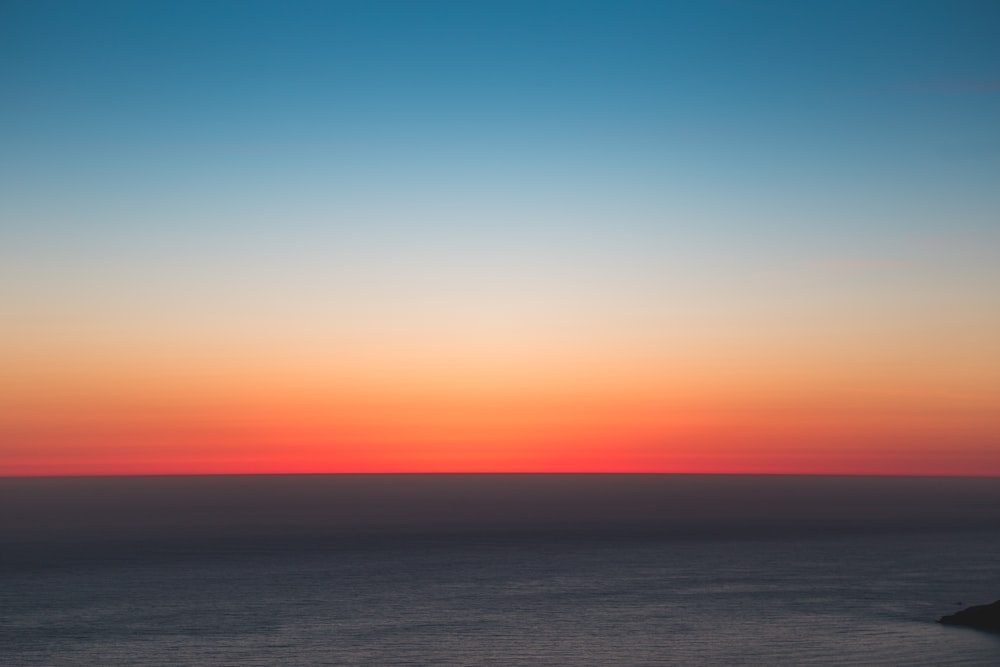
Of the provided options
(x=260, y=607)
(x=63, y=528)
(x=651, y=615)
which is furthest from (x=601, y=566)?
(x=63, y=528)

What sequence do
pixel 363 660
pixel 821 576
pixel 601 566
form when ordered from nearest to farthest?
1. pixel 363 660
2. pixel 821 576
3. pixel 601 566

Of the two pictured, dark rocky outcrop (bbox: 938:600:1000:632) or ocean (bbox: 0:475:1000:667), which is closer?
ocean (bbox: 0:475:1000:667)

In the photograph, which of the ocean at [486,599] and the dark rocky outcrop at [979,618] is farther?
the dark rocky outcrop at [979,618]

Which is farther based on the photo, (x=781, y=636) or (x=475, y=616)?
(x=475, y=616)

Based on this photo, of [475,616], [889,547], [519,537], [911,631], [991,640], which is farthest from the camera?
[519,537]

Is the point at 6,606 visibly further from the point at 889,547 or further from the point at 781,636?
the point at 889,547

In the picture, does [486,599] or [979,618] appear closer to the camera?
[979,618]

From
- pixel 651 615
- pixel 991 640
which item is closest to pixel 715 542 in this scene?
pixel 651 615
